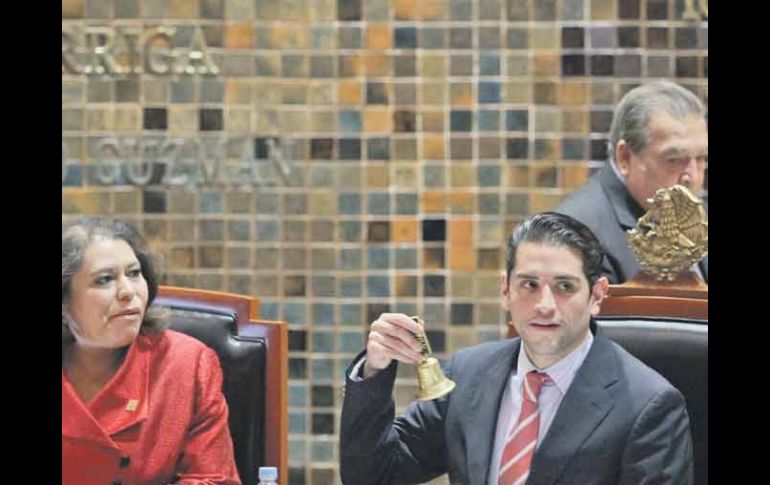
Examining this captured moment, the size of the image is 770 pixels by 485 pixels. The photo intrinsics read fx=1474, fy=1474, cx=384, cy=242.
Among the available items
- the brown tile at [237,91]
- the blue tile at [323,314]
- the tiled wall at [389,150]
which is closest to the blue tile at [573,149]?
the tiled wall at [389,150]

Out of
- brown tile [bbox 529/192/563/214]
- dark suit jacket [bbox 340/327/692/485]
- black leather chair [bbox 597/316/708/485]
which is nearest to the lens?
dark suit jacket [bbox 340/327/692/485]

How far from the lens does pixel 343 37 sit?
12.8 ft

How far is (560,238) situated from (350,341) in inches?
24.3

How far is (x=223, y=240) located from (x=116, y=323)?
353 mm

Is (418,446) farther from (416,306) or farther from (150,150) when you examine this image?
(150,150)

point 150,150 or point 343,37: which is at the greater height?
point 343,37

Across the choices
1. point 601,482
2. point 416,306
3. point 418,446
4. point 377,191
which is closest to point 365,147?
point 377,191

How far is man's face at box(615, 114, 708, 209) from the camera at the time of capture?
3834 mm

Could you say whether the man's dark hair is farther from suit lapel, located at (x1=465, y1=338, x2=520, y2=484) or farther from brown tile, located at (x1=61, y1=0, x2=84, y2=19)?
brown tile, located at (x1=61, y1=0, x2=84, y2=19)

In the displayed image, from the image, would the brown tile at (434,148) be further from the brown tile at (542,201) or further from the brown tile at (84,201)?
the brown tile at (84,201)

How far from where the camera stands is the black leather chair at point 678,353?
12.3 ft

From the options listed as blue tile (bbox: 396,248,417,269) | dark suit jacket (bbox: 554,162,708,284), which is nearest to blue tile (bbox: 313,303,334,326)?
blue tile (bbox: 396,248,417,269)

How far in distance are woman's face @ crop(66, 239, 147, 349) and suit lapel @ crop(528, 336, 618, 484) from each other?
3.62 feet

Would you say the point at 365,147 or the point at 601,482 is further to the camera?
the point at 365,147
